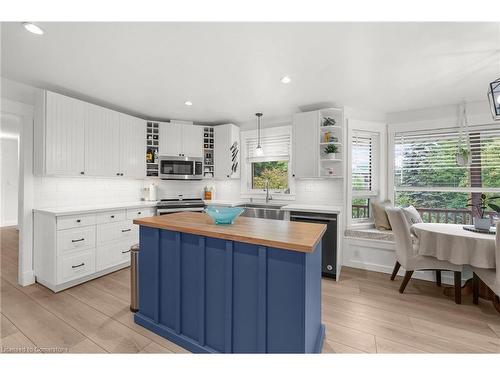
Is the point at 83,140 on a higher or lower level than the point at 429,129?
lower

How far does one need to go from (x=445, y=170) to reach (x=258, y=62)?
11.3ft

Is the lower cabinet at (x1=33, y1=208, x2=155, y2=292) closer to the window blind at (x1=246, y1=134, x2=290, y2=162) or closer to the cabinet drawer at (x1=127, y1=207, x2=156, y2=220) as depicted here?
the cabinet drawer at (x1=127, y1=207, x2=156, y2=220)

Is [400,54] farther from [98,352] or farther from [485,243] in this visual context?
[98,352]

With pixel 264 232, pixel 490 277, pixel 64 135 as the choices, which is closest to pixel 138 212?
pixel 64 135

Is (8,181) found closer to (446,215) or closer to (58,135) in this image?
(58,135)

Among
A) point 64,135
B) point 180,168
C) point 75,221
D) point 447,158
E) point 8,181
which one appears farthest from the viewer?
point 8,181

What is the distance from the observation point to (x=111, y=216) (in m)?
3.25

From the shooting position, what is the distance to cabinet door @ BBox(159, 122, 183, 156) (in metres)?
4.25

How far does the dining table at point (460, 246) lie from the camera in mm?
2191

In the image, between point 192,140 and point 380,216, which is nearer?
point 380,216

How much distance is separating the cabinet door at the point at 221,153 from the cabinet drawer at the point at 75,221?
2.27 meters

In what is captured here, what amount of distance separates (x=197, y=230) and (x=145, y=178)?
3.22 meters

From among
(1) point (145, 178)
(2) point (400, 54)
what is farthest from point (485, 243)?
(1) point (145, 178)

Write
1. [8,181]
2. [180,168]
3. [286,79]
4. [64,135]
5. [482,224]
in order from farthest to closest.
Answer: [8,181]
[180,168]
[64,135]
[286,79]
[482,224]
